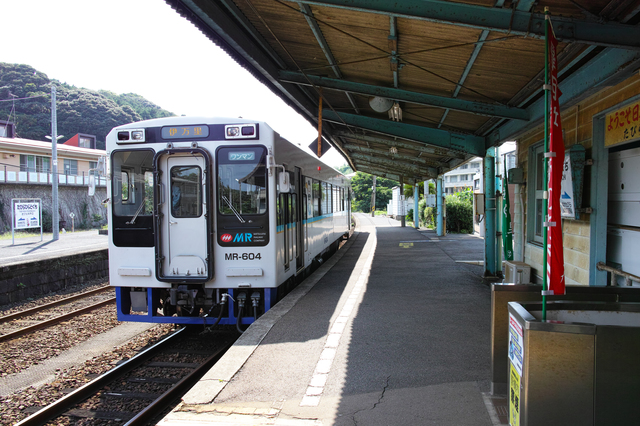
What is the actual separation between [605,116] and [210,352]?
5782 mm

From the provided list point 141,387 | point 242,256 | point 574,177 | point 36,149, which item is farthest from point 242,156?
point 36,149

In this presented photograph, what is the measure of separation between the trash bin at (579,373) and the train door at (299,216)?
5781mm

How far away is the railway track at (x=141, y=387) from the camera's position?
169 inches

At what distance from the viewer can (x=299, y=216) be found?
8.12 m

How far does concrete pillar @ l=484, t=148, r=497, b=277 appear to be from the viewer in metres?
9.56

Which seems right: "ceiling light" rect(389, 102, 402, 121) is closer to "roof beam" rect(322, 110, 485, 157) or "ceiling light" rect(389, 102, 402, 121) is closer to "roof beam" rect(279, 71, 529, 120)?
"roof beam" rect(322, 110, 485, 157)

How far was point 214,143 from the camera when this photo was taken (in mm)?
6012

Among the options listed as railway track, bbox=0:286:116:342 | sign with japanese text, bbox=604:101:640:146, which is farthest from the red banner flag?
railway track, bbox=0:286:116:342

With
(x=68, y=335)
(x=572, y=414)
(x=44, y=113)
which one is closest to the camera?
(x=572, y=414)

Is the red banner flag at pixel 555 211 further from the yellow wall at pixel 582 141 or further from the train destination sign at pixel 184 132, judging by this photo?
the train destination sign at pixel 184 132

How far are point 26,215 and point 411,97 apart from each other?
15.9 metres

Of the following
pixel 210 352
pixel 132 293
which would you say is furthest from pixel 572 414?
pixel 132 293

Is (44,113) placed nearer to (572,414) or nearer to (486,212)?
(486,212)

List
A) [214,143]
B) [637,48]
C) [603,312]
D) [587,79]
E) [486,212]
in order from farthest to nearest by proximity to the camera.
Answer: [486,212] → [214,143] → [587,79] → [637,48] → [603,312]
